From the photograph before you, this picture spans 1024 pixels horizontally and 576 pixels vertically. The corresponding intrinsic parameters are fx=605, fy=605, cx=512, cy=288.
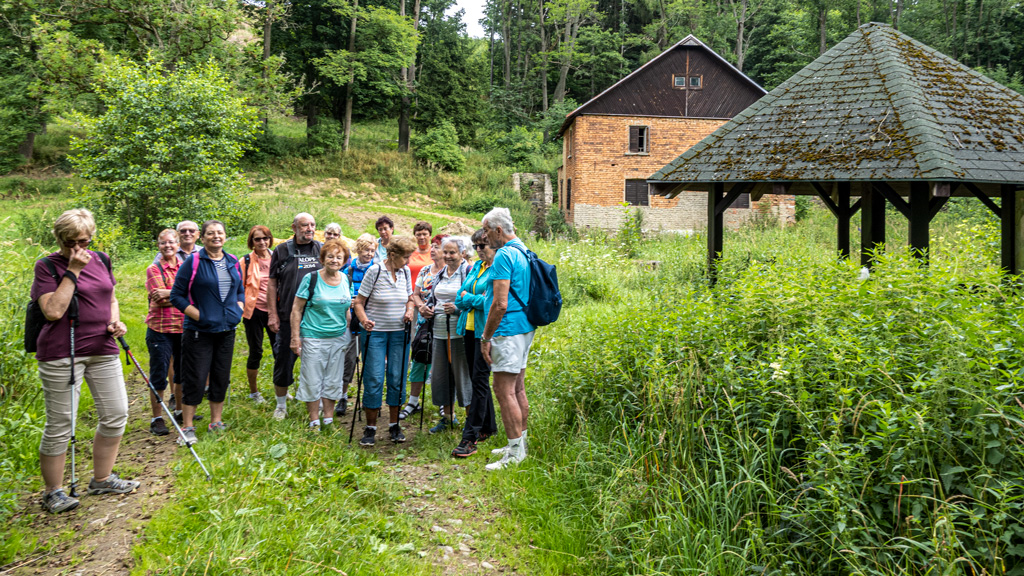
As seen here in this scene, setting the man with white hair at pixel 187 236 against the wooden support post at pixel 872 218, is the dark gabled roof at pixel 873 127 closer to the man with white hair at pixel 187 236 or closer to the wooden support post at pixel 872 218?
the wooden support post at pixel 872 218

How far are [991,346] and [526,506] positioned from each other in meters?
2.85

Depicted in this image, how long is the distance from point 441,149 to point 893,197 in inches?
1013

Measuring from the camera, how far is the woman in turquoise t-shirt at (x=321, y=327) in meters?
5.34

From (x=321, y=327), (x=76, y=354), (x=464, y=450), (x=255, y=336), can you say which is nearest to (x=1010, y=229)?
(x=464, y=450)

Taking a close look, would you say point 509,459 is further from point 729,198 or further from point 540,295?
point 729,198

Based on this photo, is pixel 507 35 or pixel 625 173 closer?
pixel 625 173

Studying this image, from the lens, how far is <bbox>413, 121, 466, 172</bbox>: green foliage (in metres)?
30.6

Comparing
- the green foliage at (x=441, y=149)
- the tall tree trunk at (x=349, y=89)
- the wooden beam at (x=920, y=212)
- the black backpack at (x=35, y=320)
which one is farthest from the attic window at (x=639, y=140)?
the black backpack at (x=35, y=320)

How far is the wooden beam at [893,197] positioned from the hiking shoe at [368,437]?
632 cm

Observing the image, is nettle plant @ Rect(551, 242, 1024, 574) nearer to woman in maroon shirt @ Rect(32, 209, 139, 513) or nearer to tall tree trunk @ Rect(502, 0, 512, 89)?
woman in maroon shirt @ Rect(32, 209, 139, 513)

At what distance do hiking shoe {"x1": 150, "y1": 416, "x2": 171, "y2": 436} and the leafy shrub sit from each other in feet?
84.6

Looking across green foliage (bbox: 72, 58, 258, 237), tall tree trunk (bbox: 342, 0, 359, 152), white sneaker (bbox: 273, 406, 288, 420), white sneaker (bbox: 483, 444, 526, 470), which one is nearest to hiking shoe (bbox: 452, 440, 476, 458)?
white sneaker (bbox: 483, 444, 526, 470)

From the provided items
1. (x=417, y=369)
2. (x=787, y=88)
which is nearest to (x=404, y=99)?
(x=787, y=88)

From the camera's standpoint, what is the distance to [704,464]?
361 cm
